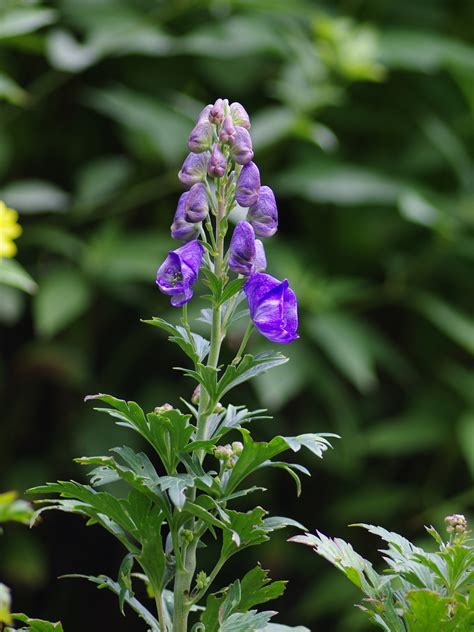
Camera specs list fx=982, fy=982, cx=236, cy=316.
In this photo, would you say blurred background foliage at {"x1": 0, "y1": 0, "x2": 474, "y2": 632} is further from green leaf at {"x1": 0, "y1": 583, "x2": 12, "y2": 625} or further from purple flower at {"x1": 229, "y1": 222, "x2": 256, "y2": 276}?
green leaf at {"x1": 0, "y1": 583, "x2": 12, "y2": 625}

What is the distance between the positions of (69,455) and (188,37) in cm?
113

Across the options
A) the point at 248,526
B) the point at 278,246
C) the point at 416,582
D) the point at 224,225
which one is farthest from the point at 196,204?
the point at 278,246

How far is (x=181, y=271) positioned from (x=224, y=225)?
6 cm

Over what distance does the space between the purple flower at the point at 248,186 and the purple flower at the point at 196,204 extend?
0.03m

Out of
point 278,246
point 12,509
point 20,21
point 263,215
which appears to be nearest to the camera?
point 12,509

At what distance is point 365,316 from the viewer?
2844 millimetres

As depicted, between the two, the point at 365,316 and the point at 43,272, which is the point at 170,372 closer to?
the point at 43,272

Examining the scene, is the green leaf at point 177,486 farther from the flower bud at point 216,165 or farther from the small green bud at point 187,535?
the flower bud at point 216,165

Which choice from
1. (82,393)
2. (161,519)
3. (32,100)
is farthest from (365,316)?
(161,519)

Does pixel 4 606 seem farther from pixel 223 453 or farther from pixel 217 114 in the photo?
pixel 217 114

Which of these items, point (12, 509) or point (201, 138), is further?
point (201, 138)

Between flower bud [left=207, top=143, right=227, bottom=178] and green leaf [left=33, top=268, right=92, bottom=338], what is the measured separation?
4.71ft

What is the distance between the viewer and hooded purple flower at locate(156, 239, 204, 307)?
862mm

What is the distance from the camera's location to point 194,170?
35.1 inches
